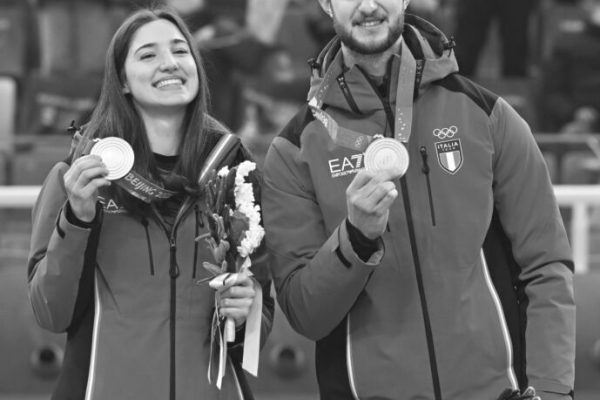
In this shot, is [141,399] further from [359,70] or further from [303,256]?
[359,70]

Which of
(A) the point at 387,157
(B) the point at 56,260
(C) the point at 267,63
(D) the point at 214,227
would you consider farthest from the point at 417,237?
(C) the point at 267,63

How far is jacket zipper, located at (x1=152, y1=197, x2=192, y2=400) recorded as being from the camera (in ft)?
11.7

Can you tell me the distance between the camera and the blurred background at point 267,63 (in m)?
7.07

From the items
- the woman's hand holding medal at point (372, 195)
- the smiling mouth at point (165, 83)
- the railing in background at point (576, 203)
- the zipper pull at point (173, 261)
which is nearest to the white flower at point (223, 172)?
the zipper pull at point (173, 261)

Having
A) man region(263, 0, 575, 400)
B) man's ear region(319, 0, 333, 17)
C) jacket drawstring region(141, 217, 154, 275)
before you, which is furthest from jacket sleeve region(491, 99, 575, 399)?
jacket drawstring region(141, 217, 154, 275)

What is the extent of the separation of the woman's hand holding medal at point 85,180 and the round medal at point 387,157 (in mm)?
683

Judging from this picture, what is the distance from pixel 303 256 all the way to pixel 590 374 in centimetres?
244

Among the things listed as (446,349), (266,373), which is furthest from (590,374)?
(446,349)

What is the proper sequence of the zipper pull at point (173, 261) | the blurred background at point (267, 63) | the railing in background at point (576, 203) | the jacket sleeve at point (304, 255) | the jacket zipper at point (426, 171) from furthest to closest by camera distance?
the blurred background at point (267, 63) < the railing in background at point (576, 203) < the zipper pull at point (173, 261) < the jacket zipper at point (426, 171) < the jacket sleeve at point (304, 255)

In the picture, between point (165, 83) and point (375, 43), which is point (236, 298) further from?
point (375, 43)

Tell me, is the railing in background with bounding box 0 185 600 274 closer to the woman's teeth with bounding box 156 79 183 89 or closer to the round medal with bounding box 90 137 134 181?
the woman's teeth with bounding box 156 79 183 89

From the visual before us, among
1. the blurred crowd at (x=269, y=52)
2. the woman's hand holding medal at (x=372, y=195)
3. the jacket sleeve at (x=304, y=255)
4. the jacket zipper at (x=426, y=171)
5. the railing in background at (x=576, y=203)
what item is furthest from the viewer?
the blurred crowd at (x=269, y=52)

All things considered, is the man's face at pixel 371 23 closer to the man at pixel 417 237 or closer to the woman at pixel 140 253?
the man at pixel 417 237

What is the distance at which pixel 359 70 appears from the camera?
360 cm
